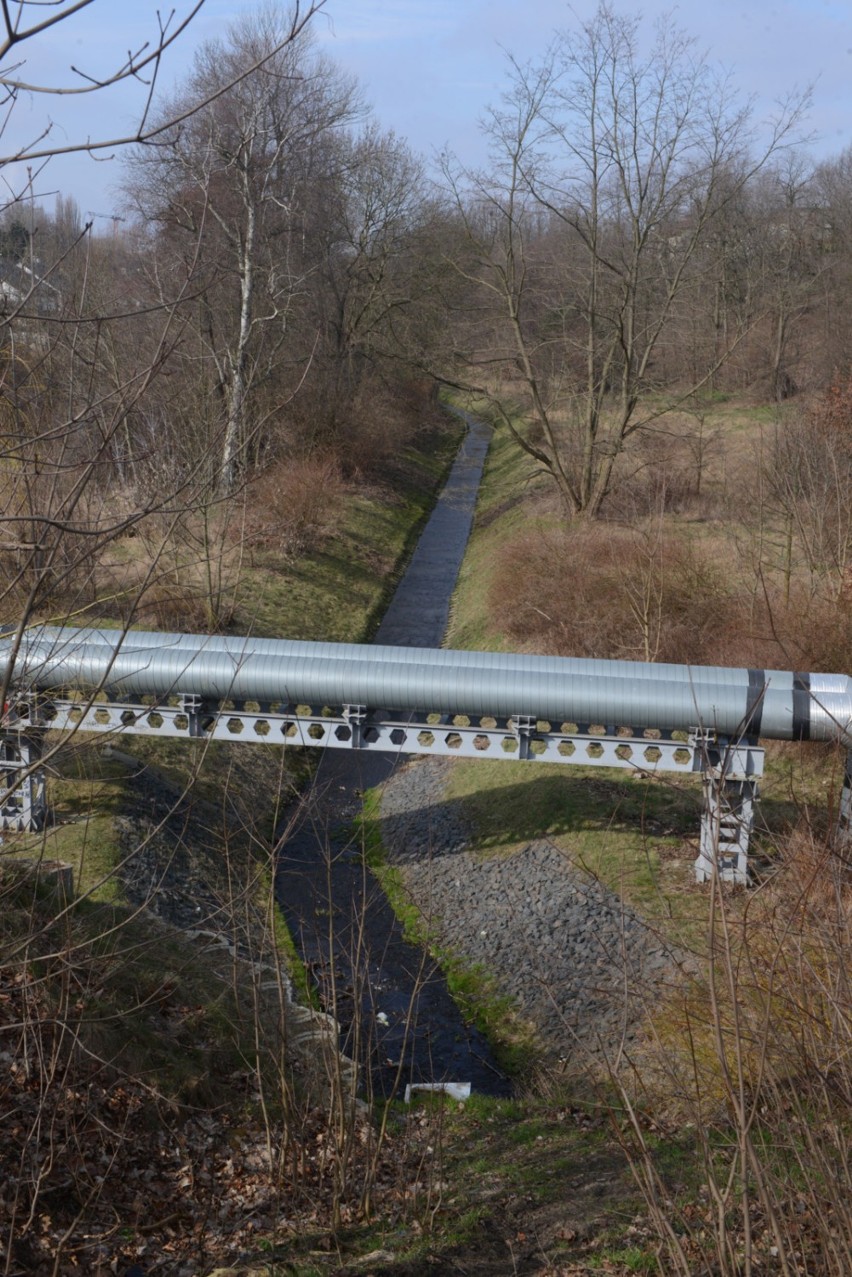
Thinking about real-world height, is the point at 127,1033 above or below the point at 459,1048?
above

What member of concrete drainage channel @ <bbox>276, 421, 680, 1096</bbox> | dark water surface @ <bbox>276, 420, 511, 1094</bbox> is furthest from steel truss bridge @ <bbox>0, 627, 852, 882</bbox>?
concrete drainage channel @ <bbox>276, 421, 680, 1096</bbox>

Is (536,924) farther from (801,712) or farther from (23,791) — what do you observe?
(23,791)

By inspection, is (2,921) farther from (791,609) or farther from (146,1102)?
(791,609)

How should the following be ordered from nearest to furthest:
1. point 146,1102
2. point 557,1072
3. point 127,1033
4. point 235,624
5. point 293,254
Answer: point 146,1102 → point 127,1033 → point 557,1072 → point 235,624 → point 293,254

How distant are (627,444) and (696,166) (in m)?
8.29

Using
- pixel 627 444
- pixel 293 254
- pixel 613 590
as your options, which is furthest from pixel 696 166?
pixel 613 590

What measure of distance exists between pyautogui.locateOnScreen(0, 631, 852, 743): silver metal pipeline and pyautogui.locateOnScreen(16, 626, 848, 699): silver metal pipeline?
0.24ft

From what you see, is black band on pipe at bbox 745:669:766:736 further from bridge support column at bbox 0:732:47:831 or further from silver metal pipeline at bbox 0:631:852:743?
bridge support column at bbox 0:732:47:831

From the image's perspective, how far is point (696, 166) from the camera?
2809cm

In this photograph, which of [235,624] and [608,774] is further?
[235,624]

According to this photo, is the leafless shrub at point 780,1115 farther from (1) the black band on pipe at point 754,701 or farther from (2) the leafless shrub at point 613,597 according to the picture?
(2) the leafless shrub at point 613,597

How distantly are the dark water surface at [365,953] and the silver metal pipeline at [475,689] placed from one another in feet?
3.93

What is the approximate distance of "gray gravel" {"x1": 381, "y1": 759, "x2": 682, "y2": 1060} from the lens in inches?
464

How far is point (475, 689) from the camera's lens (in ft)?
44.3
